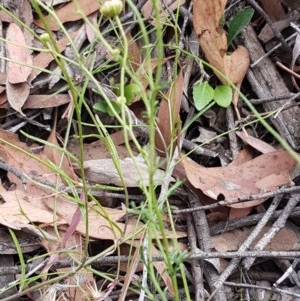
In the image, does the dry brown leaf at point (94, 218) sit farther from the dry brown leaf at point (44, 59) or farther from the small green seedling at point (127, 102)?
the dry brown leaf at point (44, 59)

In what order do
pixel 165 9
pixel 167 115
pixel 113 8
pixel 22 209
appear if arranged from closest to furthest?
pixel 113 8 → pixel 22 209 → pixel 167 115 → pixel 165 9

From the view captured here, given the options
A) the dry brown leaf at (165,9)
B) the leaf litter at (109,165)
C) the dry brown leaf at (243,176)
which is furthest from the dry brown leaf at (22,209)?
the dry brown leaf at (165,9)

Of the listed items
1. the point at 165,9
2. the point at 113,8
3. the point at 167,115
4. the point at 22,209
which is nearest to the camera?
the point at 113,8

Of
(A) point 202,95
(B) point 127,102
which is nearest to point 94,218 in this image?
(B) point 127,102

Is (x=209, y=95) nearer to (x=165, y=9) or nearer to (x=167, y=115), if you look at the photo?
(x=167, y=115)

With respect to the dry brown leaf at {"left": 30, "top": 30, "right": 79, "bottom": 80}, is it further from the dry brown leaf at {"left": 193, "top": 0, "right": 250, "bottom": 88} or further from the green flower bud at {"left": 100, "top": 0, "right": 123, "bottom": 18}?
the green flower bud at {"left": 100, "top": 0, "right": 123, "bottom": 18}

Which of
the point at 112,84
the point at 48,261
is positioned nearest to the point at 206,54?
the point at 112,84
